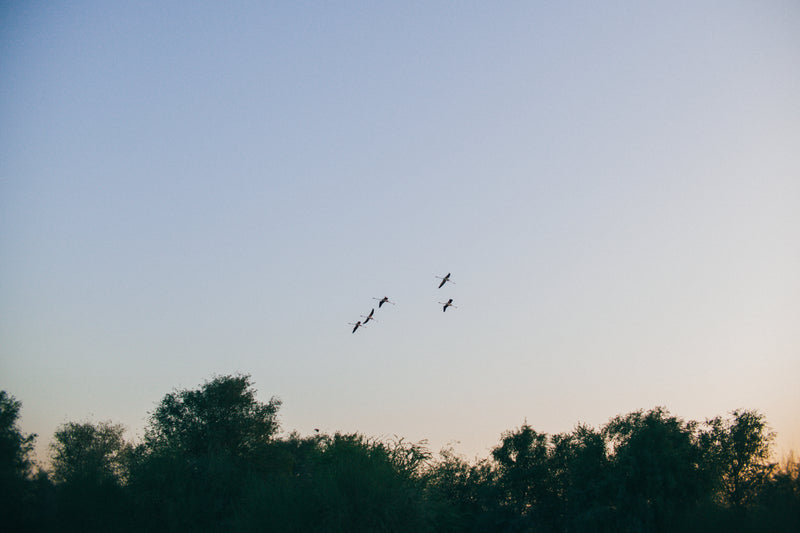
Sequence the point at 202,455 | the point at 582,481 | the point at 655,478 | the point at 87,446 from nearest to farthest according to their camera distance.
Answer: the point at 655,478
the point at 582,481
the point at 202,455
the point at 87,446

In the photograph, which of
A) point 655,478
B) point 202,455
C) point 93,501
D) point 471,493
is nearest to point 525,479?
point 471,493

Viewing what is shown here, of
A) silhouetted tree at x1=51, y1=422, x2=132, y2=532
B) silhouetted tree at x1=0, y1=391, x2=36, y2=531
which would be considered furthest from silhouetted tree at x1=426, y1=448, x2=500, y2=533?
silhouetted tree at x1=0, y1=391, x2=36, y2=531

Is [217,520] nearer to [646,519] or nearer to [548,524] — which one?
[548,524]

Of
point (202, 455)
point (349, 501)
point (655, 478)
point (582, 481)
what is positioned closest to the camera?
point (349, 501)

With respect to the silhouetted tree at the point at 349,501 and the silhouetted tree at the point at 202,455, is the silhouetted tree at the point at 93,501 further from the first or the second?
the silhouetted tree at the point at 349,501

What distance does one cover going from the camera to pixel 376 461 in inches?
1388

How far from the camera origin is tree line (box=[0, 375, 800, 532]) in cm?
3306

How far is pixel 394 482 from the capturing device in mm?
33719

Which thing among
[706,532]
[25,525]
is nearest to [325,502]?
[706,532]

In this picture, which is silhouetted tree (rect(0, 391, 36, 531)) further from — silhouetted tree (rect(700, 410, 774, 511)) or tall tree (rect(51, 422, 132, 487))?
silhouetted tree (rect(700, 410, 774, 511))

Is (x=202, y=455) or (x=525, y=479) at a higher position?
(x=202, y=455)

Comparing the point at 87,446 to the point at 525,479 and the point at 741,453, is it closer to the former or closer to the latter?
the point at 525,479

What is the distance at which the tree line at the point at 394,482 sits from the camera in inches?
1302

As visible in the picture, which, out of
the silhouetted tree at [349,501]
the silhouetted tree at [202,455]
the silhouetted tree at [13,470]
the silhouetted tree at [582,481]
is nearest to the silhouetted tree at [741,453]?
the silhouetted tree at [582,481]
